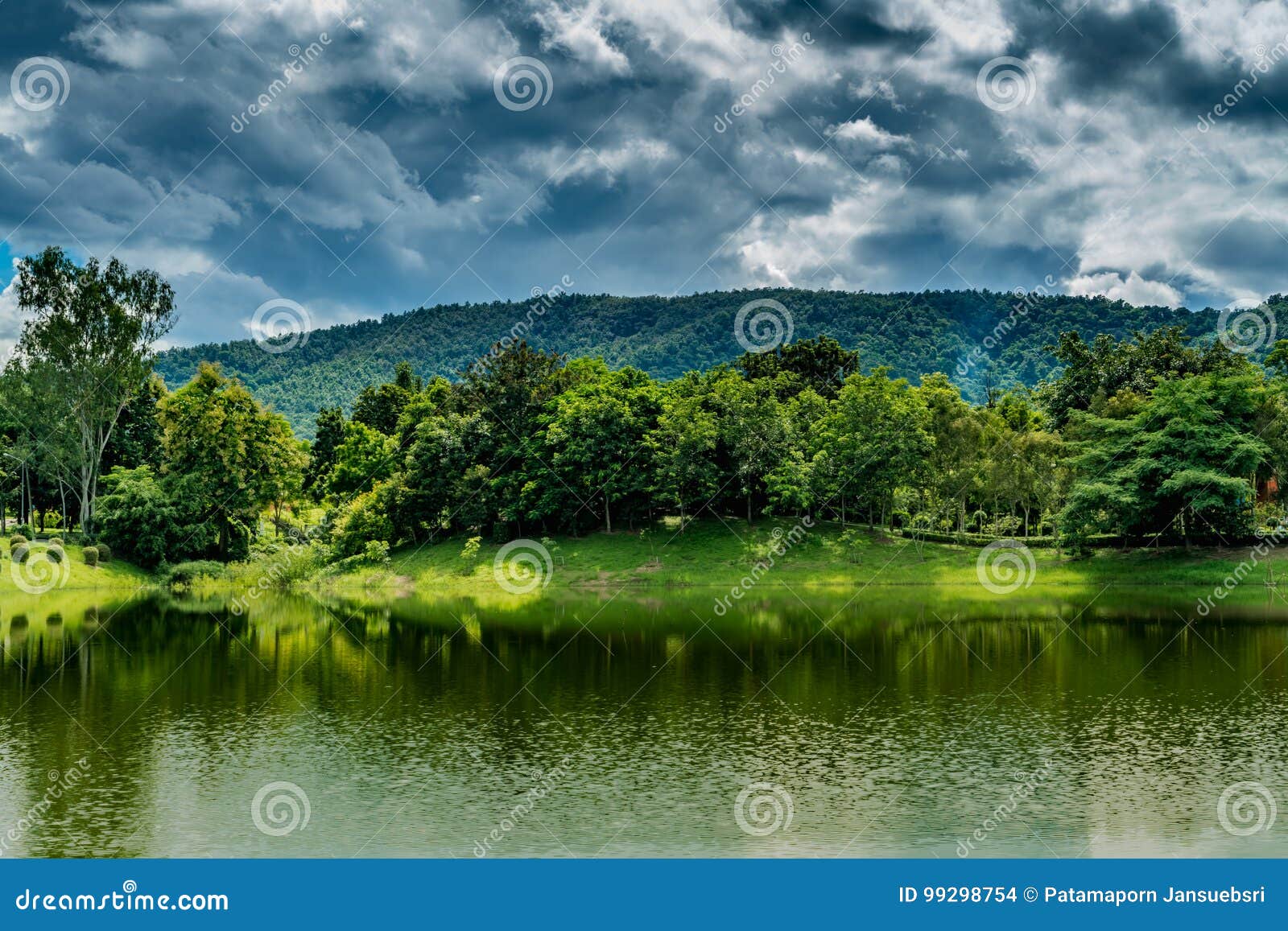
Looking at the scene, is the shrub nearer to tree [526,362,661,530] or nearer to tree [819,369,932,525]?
tree [526,362,661,530]

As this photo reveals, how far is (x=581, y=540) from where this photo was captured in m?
62.2

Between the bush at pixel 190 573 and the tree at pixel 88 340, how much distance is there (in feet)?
22.4

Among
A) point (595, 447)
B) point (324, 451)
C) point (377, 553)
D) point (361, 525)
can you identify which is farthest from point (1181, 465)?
point (324, 451)

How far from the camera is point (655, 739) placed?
22094mm

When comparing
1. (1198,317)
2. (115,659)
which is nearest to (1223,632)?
(115,659)

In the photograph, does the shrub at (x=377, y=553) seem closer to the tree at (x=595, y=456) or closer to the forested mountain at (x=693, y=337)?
the tree at (x=595, y=456)

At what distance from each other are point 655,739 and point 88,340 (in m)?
51.9

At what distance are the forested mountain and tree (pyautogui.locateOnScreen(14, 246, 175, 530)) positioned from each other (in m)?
87.3

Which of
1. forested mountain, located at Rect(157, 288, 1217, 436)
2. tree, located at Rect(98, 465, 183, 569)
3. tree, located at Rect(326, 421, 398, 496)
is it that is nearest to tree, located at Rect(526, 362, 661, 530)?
tree, located at Rect(326, 421, 398, 496)

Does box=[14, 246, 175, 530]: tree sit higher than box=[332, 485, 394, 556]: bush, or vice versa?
box=[14, 246, 175, 530]: tree

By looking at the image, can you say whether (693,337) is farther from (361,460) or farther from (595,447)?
(595,447)

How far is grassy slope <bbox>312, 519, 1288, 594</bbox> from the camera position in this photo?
51.2m

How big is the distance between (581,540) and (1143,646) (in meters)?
Answer: 34.0

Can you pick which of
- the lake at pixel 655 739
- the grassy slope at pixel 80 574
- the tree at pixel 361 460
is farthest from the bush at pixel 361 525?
the lake at pixel 655 739
